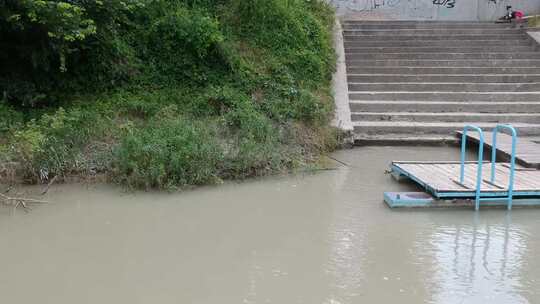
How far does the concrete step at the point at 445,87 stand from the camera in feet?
40.0

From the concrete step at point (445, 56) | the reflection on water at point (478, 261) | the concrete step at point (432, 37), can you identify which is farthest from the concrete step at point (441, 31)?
the reflection on water at point (478, 261)

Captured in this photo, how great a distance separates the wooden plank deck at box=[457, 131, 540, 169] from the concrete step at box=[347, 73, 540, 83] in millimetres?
2447

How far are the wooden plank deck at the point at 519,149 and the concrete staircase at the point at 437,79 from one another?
0.47 m

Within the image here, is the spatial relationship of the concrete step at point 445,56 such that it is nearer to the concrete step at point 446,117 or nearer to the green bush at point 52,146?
the concrete step at point 446,117

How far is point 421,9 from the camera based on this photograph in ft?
58.6

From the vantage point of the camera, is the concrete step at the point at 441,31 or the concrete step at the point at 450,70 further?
the concrete step at the point at 441,31

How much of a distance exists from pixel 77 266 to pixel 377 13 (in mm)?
14726

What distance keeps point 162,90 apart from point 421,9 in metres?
10.5

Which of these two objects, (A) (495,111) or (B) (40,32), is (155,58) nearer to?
(B) (40,32)

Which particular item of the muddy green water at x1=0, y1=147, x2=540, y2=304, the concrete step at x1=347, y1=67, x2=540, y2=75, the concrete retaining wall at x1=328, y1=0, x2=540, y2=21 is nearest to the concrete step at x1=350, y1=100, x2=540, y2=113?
the concrete step at x1=347, y1=67, x2=540, y2=75

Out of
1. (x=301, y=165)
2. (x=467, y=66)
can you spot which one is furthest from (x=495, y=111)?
(x=301, y=165)

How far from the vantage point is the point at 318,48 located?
1203 cm

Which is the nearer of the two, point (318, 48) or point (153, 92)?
point (153, 92)

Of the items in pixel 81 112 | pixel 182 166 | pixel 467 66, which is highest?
pixel 467 66
